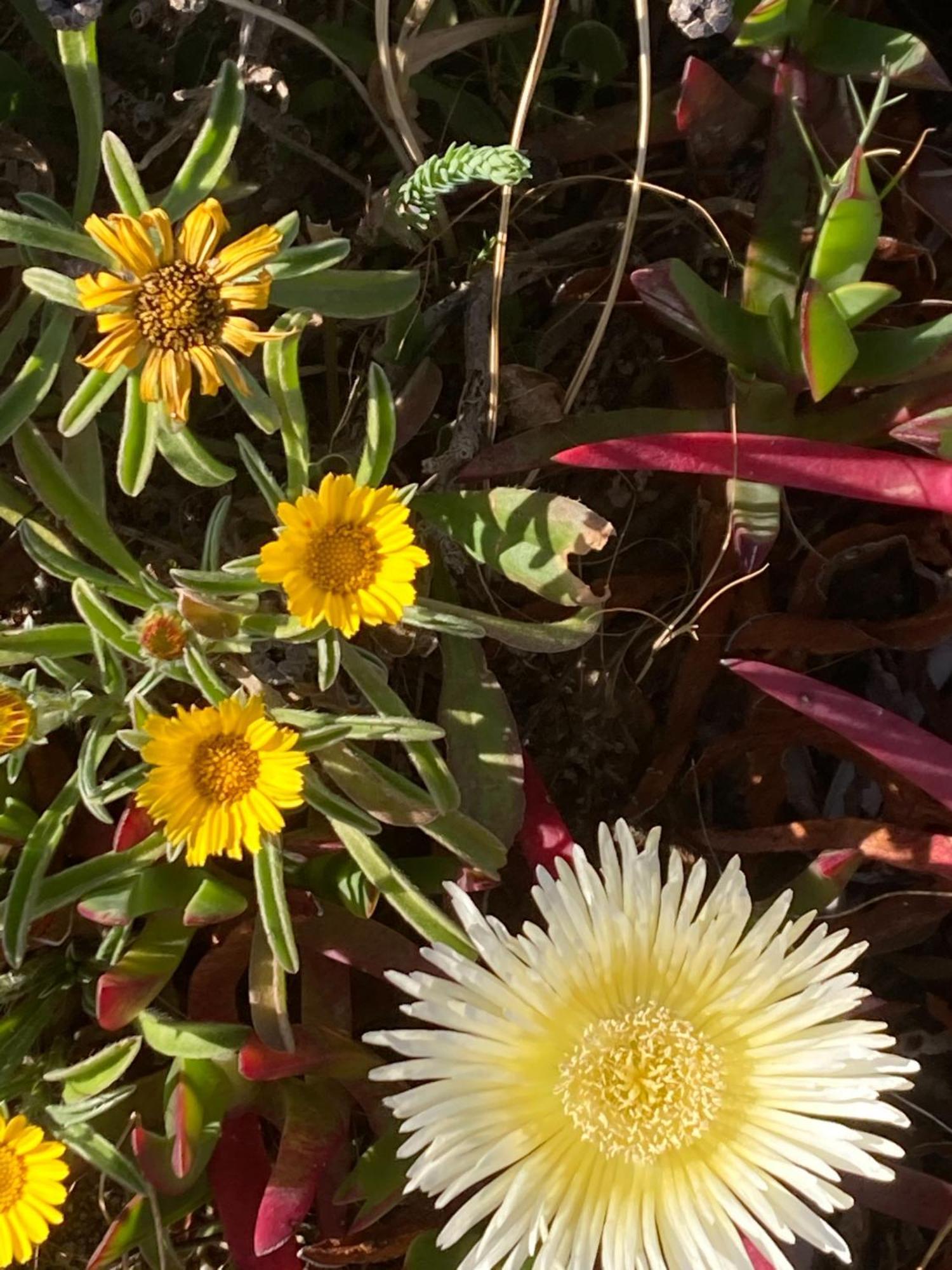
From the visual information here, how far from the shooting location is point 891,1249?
132cm

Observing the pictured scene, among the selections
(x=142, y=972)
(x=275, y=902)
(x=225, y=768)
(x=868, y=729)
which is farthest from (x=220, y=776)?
(x=868, y=729)

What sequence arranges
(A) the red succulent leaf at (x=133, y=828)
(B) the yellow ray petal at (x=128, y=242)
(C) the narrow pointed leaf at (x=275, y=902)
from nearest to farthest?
(B) the yellow ray petal at (x=128, y=242) → (C) the narrow pointed leaf at (x=275, y=902) → (A) the red succulent leaf at (x=133, y=828)

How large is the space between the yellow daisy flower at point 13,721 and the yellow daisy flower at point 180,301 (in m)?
0.25

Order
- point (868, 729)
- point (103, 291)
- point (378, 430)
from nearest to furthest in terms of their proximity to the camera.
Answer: point (103, 291) < point (378, 430) < point (868, 729)

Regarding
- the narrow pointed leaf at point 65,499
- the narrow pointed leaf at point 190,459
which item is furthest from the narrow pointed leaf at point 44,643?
the narrow pointed leaf at point 190,459

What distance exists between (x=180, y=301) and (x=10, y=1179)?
0.72 metres

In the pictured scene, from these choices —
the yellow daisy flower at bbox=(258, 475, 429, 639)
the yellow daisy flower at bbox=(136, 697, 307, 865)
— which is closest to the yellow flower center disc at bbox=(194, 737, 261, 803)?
the yellow daisy flower at bbox=(136, 697, 307, 865)

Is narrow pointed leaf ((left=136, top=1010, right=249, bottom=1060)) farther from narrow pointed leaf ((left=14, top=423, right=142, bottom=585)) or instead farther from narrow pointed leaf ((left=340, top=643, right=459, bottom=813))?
narrow pointed leaf ((left=14, top=423, right=142, bottom=585))

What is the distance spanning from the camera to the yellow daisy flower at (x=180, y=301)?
2.87 ft

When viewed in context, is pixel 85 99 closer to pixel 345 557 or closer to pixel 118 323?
pixel 118 323

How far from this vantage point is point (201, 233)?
0.88 m

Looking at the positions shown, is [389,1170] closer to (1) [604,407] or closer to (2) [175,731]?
→ (2) [175,731]

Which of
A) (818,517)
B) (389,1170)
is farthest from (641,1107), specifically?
(818,517)

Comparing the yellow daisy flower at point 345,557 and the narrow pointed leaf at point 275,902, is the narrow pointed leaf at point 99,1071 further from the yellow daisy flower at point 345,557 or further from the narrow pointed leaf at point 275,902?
the yellow daisy flower at point 345,557
